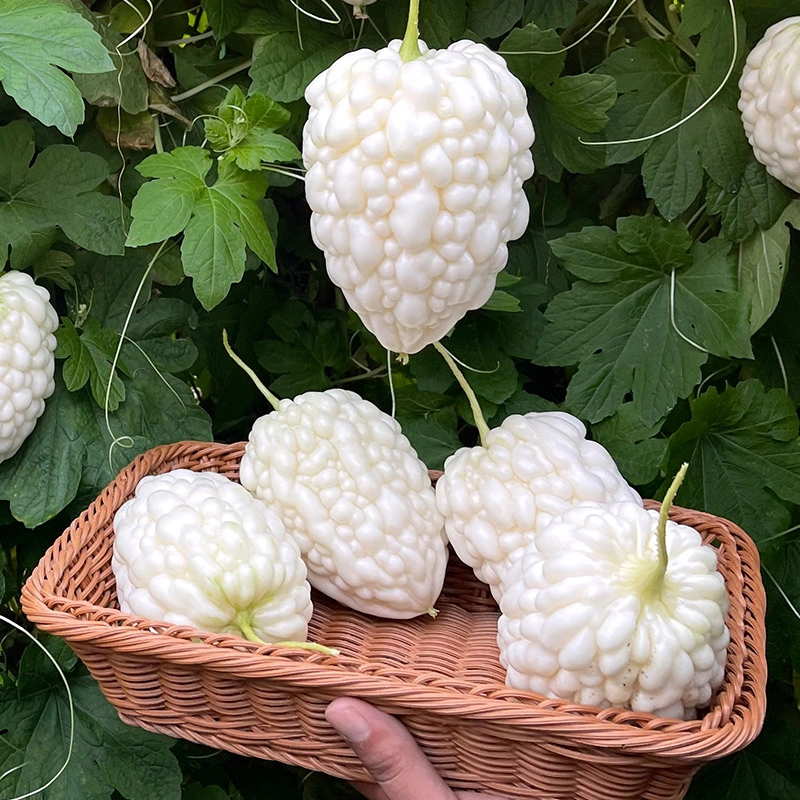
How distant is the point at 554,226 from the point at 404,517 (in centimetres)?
44

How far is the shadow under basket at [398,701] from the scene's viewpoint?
0.73 m

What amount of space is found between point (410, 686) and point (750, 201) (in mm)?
634

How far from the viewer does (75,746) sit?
1.08 meters

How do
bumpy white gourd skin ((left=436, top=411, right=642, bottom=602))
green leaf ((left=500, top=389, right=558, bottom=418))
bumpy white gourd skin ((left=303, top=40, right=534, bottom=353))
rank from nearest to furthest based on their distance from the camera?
1. bumpy white gourd skin ((left=303, top=40, right=534, bottom=353))
2. bumpy white gourd skin ((left=436, top=411, right=642, bottom=602))
3. green leaf ((left=500, top=389, right=558, bottom=418))

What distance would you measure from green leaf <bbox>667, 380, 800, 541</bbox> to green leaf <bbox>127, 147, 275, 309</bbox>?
51cm

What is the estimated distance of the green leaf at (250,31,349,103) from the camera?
3.25 ft

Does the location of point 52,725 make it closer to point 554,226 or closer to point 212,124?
point 212,124

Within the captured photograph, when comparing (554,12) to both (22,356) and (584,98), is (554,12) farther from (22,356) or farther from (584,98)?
(22,356)

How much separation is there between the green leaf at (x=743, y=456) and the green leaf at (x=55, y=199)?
664 mm

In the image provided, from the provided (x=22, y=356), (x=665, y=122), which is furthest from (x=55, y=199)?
(x=665, y=122)

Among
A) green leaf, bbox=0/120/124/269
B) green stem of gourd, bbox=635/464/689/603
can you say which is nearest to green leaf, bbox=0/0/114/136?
green leaf, bbox=0/120/124/269

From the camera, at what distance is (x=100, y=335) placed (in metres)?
1.08

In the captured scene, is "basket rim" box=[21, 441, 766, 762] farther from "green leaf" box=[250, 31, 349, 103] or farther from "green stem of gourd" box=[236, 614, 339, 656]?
"green leaf" box=[250, 31, 349, 103]

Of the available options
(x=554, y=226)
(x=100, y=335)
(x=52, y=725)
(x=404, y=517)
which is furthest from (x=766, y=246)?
(x=52, y=725)
